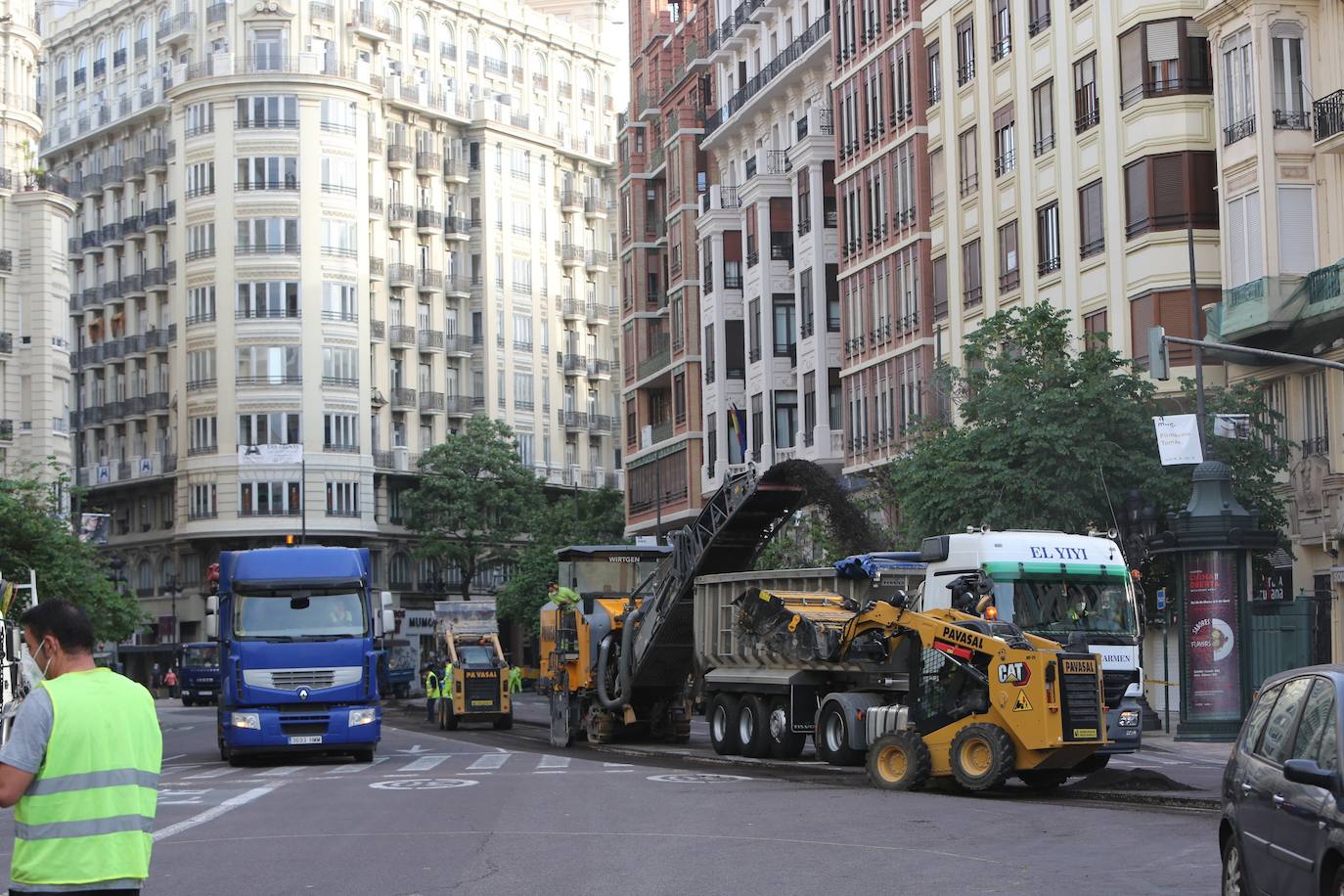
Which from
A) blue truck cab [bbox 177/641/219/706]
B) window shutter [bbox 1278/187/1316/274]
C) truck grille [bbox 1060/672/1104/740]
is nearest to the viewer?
truck grille [bbox 1060/672/1104/740]

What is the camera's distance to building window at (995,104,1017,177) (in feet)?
168

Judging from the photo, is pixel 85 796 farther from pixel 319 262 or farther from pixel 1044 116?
pixel 319 262

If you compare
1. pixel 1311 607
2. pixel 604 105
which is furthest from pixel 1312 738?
pixel 604 105

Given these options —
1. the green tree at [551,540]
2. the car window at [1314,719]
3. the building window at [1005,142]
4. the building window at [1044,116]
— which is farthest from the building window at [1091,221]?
the green tree at [551,540]

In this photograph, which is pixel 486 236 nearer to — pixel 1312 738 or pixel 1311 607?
pixel 1311 607

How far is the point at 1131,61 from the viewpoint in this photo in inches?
1788

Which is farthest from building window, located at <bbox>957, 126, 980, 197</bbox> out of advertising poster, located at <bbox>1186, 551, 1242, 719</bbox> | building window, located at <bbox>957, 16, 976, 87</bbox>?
advertising poster, located at <bbox>1186, 551, 1242, 719</bbox>

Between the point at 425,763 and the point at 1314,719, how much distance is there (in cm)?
2183

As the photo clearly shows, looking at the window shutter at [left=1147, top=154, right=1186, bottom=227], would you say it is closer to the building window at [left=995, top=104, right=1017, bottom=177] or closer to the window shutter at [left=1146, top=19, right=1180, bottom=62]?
the window shutter at [left=1146, top=19, right=1180, bottom=62]

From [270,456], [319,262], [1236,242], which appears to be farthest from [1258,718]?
[319,262]

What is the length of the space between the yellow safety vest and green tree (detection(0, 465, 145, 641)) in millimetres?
48125

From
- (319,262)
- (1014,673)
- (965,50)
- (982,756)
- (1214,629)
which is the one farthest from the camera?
(319,262)

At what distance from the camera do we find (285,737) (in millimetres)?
29812

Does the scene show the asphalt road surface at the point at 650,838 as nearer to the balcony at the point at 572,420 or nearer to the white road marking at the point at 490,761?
the white road marking at the point at 490,761
